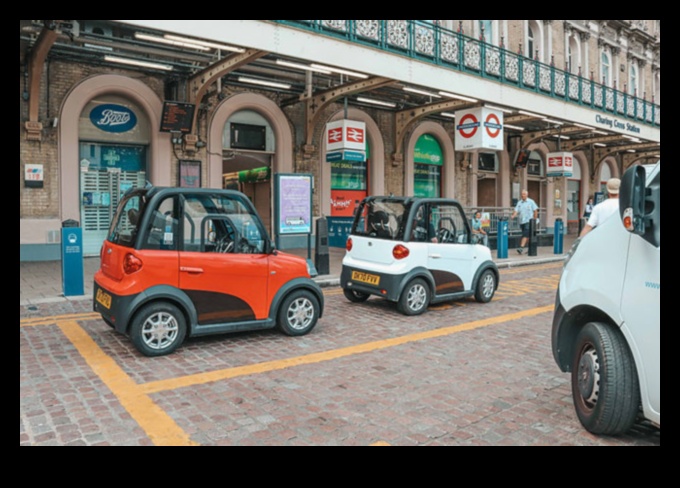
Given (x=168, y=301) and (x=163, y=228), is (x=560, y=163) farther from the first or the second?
(x=168, y=301)

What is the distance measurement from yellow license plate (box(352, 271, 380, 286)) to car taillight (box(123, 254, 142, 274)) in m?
3.60

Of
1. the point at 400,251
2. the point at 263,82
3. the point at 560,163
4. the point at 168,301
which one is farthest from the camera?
the point at 560,163

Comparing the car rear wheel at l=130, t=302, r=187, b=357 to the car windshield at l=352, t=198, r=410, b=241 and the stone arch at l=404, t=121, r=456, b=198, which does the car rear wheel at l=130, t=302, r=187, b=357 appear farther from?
the stone arch at l=404, t=121, r=456, b=198

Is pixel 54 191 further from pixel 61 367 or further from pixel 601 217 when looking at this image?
pixel 601 217

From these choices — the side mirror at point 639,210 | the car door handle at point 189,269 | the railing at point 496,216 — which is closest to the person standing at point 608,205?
the side mirror at point 639,210

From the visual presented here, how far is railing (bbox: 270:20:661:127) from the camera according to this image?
45.0 ft

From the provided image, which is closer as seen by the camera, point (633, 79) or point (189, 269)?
point (189, 269)

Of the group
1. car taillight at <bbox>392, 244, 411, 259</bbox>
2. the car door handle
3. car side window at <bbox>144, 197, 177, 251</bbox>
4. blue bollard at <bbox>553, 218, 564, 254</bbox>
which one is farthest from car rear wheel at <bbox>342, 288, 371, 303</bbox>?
blue bollard at <bbox>553, 218, 564, 254</bbox>

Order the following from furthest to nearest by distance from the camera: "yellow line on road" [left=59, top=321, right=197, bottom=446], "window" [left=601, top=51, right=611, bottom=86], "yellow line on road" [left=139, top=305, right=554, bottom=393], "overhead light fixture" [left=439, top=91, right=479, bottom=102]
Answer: "window" [left=601, top=51, right=611, bottom=86], "overhead light fixture" [left=439, top=91, right=479, bottom=102], "yellow line on road" [left=139, top=305, right=554, bottom=393], "yellow line on road" [left=59, top=321, right=197, bottom=446]

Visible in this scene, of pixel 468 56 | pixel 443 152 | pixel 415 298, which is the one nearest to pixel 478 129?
pixel 468 56

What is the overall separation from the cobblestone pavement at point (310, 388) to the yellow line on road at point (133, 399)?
14mm

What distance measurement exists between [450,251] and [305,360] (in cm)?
365

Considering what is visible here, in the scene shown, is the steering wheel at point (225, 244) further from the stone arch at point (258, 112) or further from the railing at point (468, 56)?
the stone arch at point (258, 112)

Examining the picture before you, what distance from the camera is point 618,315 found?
334 centimetres
